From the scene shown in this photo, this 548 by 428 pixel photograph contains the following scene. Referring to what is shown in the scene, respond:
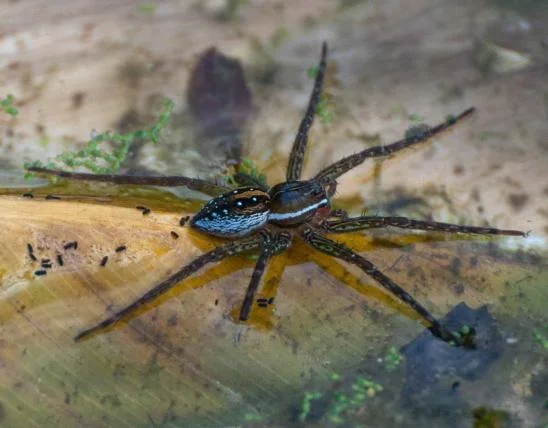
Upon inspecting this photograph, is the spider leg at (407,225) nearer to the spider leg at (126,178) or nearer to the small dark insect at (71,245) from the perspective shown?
the spider leg at (126,178)

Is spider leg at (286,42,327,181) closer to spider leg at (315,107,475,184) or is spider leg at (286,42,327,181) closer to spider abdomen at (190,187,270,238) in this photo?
spider leg at (315,107,475,184)

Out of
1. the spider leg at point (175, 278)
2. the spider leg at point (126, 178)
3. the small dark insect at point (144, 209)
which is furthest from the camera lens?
the spider leg at point (126, 178)

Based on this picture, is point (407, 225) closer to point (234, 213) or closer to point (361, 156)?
point (361, 156)

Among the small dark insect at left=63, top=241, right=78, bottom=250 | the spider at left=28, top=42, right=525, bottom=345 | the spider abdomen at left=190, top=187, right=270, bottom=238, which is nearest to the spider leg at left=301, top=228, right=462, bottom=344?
the spider at left=28, top=42, right=525, bottom=345

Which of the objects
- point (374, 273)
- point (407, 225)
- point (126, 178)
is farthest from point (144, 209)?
point (407, 225)

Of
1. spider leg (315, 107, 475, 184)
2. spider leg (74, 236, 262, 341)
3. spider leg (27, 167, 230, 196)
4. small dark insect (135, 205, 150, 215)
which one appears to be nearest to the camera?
spider leg (74, 236, 262, 341)

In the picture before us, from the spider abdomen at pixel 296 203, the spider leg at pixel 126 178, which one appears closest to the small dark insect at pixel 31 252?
the spider leg at pixel 126 178
